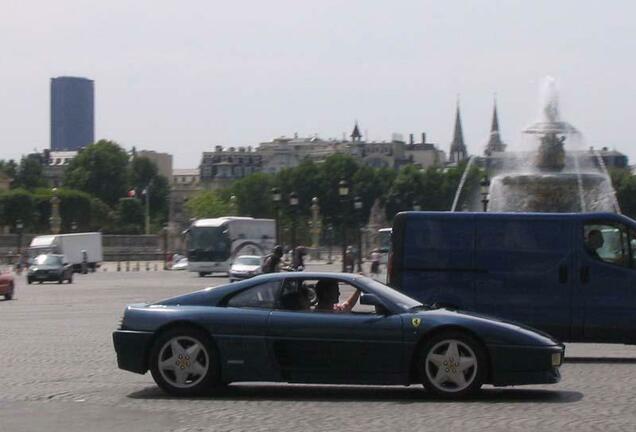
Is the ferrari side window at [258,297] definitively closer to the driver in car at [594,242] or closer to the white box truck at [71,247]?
the driver in car at [594,242]

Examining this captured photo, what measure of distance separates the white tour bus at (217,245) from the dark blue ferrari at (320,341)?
58984 mm

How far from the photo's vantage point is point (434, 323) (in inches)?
527

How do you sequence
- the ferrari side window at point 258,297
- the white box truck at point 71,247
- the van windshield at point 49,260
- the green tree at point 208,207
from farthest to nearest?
the green tree at point 208,207 < the white box truck at point 71,247 < the van windshield at point 49,260 < the ferrari side window at point 258,297

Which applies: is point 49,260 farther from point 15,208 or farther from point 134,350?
point 15,208

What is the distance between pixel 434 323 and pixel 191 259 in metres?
61.6

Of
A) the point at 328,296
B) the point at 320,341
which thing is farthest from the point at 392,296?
the point at 320,341

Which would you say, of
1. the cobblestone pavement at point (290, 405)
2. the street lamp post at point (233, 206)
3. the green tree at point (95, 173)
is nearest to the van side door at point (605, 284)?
the cobblestone pavement at point (290, 405)

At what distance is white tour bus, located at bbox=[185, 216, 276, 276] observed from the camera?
73938 millimetres

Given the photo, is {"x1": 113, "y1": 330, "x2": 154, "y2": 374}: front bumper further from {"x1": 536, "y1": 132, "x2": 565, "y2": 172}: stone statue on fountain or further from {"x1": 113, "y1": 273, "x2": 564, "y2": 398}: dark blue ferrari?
{"x1": 536, "y1": 132, "x2": 565, "y2": 172}: stone statue on fountain

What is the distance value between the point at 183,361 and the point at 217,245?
6055 centimetres

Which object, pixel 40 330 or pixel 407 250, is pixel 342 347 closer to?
pixel 407 250

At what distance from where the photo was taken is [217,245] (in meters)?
74.1

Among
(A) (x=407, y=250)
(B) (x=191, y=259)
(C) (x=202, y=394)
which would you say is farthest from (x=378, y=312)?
(B) (x=191, y=259)

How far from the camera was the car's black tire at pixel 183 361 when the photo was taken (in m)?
13.6
